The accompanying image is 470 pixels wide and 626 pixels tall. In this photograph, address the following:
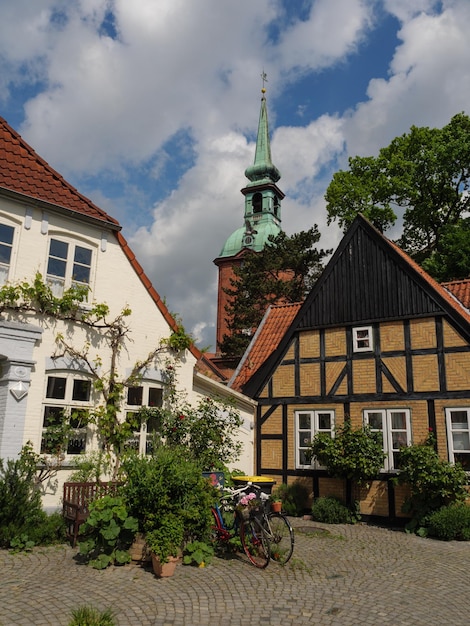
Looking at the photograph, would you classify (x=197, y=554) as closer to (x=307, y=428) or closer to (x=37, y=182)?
(x=307, y=428)

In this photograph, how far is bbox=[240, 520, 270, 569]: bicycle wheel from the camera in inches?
310

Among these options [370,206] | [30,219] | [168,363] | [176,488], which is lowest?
[176,488]

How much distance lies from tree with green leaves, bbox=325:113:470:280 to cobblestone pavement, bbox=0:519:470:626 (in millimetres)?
16606

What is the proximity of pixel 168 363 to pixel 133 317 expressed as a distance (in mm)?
1415

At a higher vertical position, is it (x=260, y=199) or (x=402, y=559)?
(x=260, y=199)

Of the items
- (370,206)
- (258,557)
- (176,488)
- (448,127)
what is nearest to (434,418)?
(258,557)

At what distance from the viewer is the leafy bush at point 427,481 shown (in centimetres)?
1114

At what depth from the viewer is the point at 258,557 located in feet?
26.5

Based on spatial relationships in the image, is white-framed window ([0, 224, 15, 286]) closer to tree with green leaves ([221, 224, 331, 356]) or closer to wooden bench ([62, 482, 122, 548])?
wooden bench ([62, 482, 122, 548])

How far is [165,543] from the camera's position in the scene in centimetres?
722

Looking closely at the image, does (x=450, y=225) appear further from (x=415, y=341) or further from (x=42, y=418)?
(x=42, y=418)

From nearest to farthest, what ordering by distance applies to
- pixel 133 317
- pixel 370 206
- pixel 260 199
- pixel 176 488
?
pixel 176 488 < pixel 133 317 < pixel 370 206 < pixel 260 199

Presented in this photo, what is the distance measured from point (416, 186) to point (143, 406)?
1801 cm

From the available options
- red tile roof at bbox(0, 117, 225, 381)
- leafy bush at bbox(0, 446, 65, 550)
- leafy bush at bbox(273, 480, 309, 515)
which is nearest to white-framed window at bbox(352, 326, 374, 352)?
leafy bush at bbox(273, 480, 309, 515)
